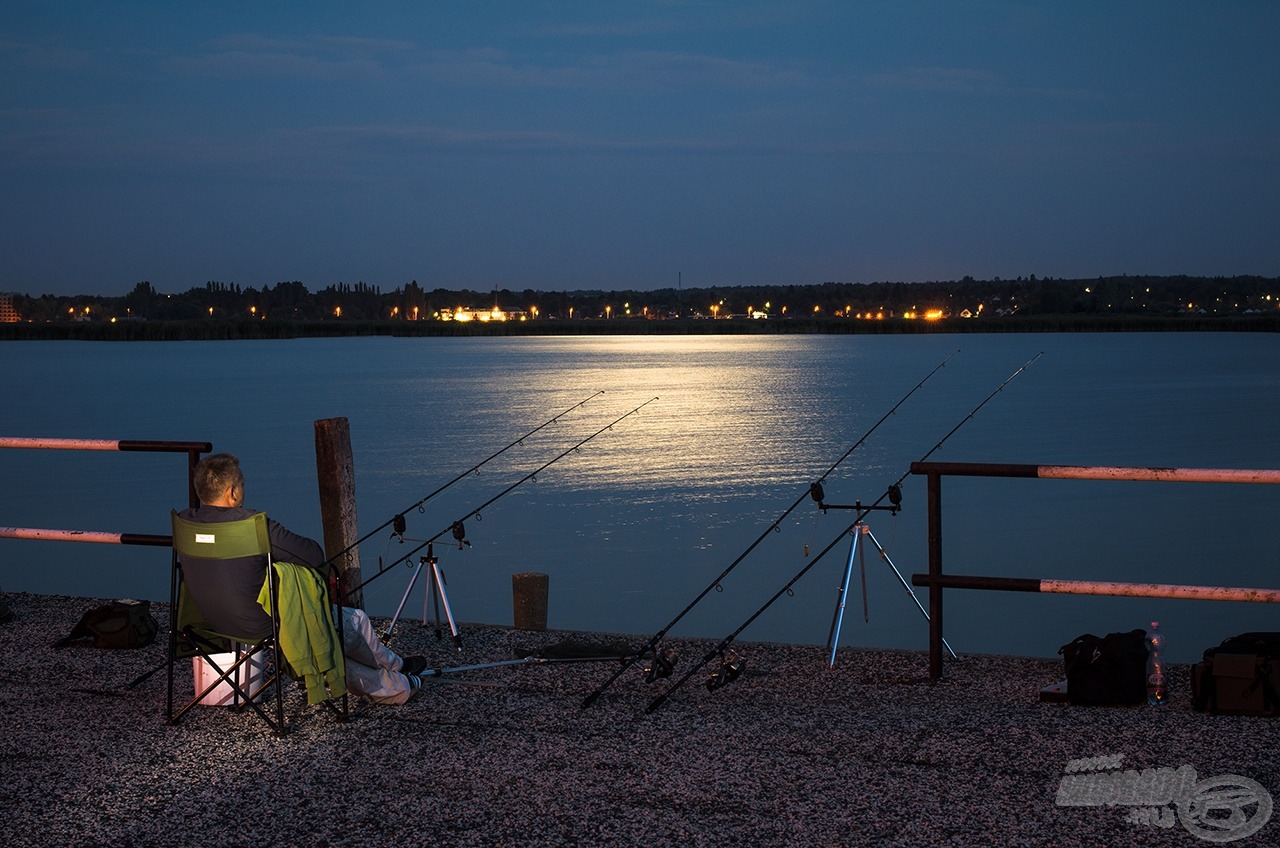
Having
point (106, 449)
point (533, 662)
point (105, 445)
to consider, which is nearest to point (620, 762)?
point (533, 662)

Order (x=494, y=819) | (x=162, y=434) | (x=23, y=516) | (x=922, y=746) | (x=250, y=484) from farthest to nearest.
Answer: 1. (x=162, y=434)
2. (x=250, y=484)
3. (x=23, y=516)
4. (x=922, y=746)
5. (x=494, y=819)

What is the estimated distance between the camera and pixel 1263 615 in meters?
13.3

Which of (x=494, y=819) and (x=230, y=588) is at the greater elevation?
(x=230, y=588)

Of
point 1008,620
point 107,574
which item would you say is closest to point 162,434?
point 107,574

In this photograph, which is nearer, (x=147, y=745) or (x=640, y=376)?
(x=147, y=745)

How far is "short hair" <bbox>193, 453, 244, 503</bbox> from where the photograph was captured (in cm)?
519

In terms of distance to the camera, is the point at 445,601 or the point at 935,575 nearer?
the point at 935,575

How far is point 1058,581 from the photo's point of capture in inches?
219

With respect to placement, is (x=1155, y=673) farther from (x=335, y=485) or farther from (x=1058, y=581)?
(x=335, y=485)

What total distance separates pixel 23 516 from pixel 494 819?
18.5 m

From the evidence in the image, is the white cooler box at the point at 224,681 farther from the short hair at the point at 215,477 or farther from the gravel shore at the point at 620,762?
the short hair at the point at 215,477

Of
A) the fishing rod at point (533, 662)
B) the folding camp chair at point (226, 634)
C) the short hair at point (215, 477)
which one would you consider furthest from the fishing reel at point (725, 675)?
the short hair at point (215, 477)

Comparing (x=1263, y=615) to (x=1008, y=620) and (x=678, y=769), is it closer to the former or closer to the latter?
(x=1008, y=620)

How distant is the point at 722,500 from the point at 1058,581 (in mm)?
15040
